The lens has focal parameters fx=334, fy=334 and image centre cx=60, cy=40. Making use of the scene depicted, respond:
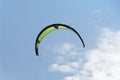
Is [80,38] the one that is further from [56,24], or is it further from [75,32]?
[56,24]

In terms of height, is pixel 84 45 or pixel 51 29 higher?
pixel 51 29

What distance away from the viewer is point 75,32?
97.7 ft

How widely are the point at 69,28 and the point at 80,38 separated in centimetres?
143

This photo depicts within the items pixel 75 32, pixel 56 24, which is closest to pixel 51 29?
pixel 56 24

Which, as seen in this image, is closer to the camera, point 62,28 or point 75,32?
point 75,32

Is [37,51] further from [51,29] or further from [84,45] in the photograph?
[84,45]

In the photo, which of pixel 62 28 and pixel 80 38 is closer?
pixel 80 38

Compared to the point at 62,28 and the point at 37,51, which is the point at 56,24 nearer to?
the point at 62,28

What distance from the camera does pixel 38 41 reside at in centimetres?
→ 3161

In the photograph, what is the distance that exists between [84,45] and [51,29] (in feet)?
12.0

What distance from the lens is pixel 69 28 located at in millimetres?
30312

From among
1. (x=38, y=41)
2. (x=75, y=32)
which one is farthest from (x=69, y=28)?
(x=38, y=41)

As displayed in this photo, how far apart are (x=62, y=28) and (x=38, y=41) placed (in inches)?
102

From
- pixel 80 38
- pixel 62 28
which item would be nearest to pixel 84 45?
pixel 80 38
